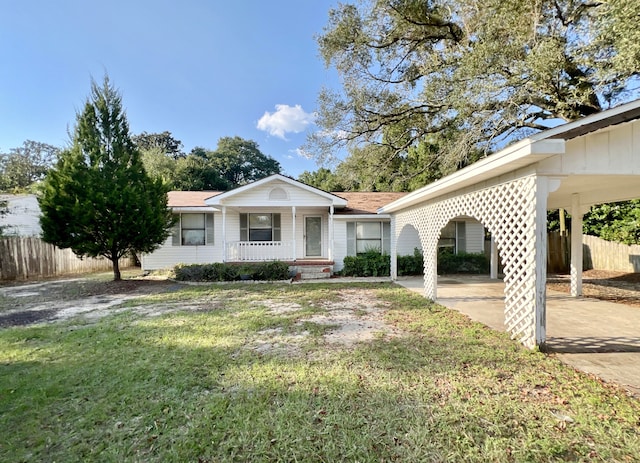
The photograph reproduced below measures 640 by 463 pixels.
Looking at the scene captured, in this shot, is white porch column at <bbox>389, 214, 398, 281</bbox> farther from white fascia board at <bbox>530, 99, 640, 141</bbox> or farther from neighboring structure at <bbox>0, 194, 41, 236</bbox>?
neighboring structure at <bbox>0, 194, 41, 236</bbox>

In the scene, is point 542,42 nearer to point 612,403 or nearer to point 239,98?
point 612,403

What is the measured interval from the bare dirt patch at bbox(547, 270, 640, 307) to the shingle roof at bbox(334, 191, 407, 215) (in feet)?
23.5

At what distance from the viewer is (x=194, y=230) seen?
13.8 metres

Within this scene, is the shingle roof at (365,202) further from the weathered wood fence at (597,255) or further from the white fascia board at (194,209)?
the weathered wood fence at (597,255)

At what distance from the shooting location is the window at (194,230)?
1368 centimetres

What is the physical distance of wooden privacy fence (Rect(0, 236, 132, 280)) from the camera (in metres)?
11.3

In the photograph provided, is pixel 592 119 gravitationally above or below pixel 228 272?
above

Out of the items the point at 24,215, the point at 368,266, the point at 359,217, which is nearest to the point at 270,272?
the point at 368,266

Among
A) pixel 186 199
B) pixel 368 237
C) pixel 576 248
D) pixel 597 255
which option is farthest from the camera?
pixel 186 199

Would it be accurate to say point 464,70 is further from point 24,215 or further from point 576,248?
point 24,215

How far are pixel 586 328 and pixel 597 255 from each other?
1136 centimetres

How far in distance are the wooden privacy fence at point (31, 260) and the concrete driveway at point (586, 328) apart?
50.5 ft

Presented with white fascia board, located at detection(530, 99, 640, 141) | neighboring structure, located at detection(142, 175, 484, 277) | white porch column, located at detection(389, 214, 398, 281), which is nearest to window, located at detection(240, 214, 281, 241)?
neighboring structure, located at detection(142, 175, 484, 277)

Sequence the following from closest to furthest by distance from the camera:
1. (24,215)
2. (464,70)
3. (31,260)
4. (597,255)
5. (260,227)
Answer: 1. (464,70)
2. (31,260)
3. (597,255)
4. (260,227)
5. (24,215)
